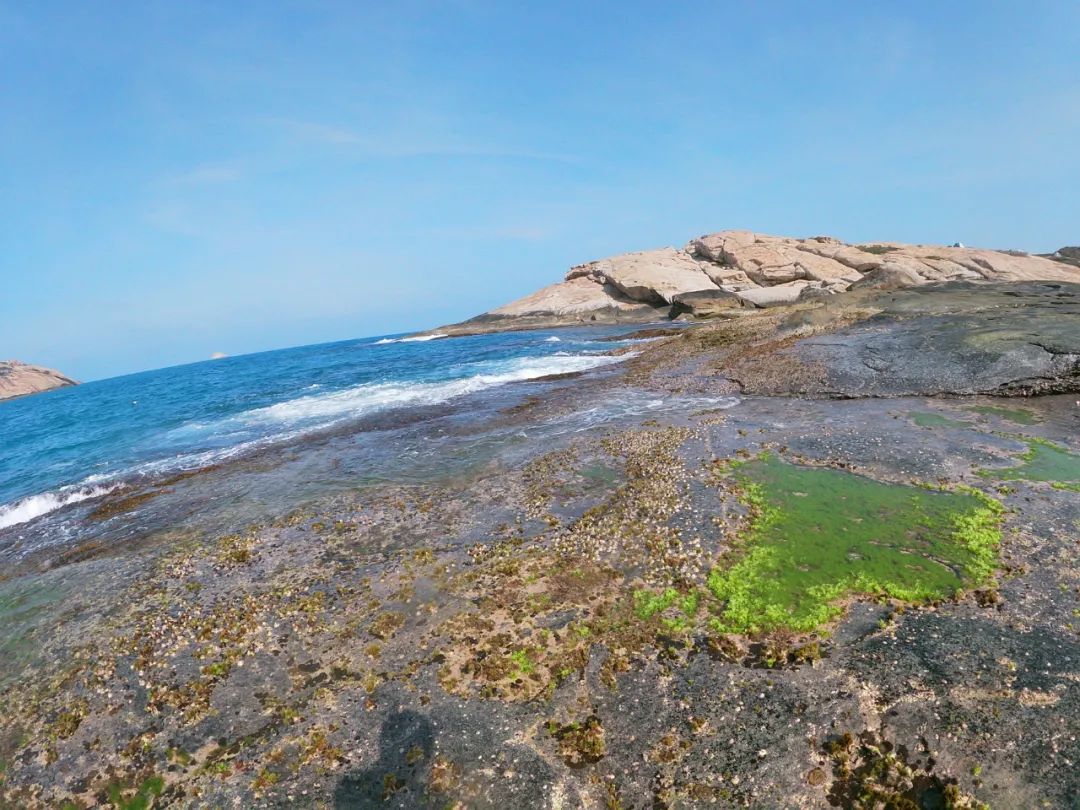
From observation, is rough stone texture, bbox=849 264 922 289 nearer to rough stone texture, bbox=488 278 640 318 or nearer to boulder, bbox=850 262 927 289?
boulder, bbox=850 262 927 289

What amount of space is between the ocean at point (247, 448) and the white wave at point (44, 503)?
0.06 meters

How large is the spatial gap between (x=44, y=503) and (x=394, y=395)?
17.1 metres

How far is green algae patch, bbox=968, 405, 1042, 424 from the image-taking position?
50.9 feet

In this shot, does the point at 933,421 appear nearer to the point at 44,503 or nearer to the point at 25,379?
the point at 44,503

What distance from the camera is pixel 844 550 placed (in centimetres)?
977

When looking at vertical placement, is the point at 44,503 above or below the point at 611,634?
above

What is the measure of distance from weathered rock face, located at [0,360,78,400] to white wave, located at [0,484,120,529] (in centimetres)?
13296

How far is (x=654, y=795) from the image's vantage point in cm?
552

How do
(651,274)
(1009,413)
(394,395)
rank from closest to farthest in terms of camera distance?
(1009,413)
(394,395)
(651,274)

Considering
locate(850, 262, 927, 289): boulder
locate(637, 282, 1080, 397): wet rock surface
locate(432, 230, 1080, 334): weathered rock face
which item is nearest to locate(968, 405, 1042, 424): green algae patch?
locate(637, 282, 1080, 397): wet rock surface

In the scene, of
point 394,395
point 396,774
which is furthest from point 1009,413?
point 394,395

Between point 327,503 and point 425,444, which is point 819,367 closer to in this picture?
point 425,444

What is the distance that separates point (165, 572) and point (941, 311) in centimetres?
3706

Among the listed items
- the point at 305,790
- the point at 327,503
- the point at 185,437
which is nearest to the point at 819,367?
the point at 327,503
